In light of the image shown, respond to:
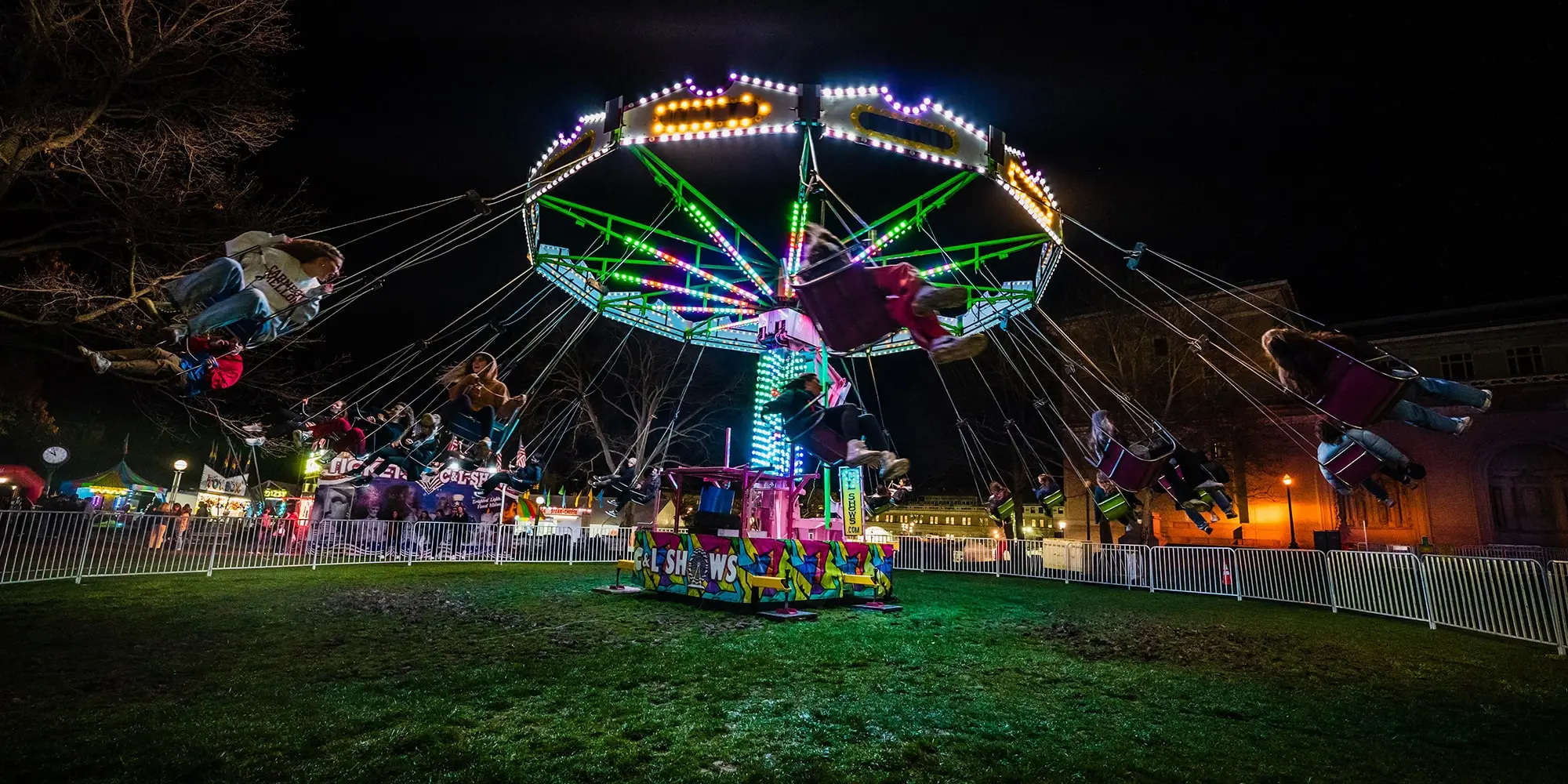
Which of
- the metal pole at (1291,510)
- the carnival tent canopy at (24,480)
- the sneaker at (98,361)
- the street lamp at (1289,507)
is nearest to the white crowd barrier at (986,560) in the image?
the sneaker at (98,361)

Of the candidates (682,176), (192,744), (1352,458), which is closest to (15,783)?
(192,744)

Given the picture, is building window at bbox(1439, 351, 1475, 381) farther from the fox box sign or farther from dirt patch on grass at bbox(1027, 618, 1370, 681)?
the fox box sign

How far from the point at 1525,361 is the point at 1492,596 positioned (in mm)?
25991

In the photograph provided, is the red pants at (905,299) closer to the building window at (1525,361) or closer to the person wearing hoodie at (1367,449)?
the person wearing hoodie at (1367,449)

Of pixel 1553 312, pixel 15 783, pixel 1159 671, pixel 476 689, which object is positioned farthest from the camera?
pixel 1553 312

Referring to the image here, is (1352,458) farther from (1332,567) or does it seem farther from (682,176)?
(682,176)

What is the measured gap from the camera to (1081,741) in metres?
4.09

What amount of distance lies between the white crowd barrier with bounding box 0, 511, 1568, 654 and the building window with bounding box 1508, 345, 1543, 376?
61.0 ft

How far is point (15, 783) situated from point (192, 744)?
0.64 m

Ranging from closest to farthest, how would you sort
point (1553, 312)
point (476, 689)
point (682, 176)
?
1. point (476, 689)
2. point (682, 176)
3. point (1553, 312)

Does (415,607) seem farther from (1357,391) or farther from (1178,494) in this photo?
(1357,391)

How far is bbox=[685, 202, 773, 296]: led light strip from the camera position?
34.2 ft

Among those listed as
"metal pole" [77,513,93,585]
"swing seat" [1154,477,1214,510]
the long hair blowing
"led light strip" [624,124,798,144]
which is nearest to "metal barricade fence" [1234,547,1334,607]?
"swing seat" [1154,477,1214,510]

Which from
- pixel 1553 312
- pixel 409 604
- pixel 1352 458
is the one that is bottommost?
pixel 409 604
